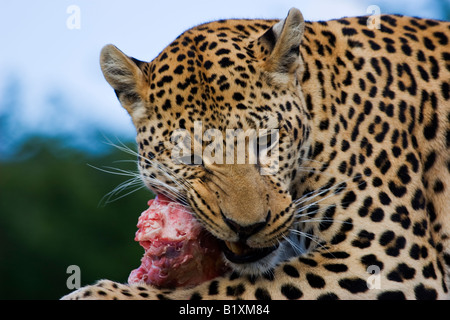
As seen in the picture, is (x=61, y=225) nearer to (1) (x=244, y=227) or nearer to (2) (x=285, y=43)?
(2) (x=285, y=43)

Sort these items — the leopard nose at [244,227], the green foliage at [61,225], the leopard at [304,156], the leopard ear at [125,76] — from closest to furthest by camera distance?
the leopard nose at [244,227] → the leopard at [304,156] → the leopard ear at [125,76] → the green foliage at [61,225]

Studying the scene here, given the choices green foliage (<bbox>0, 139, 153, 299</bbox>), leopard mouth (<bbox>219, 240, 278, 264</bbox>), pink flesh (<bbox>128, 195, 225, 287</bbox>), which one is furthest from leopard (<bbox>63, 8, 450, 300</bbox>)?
green foliage (<bbox>0, 139, 153, 299</bbox>)

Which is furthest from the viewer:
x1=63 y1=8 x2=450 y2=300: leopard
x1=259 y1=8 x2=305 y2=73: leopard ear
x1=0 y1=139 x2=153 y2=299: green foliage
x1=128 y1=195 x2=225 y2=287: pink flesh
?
x1=0 y1=139 x2=153 y2=299: green foliage

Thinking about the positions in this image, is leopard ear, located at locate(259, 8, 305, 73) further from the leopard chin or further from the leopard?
the leopard chin

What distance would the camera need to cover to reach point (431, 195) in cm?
669

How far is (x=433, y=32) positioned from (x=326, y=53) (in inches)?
47.7

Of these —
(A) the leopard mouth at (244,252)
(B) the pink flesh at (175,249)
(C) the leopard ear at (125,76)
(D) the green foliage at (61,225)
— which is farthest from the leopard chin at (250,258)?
(D) the green foliage at (61,225)

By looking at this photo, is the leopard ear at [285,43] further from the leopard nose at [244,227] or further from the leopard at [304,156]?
the leopard nose at [244,227]

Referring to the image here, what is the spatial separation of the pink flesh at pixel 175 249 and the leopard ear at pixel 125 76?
36.5 inches

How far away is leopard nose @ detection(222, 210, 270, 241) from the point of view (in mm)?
5582

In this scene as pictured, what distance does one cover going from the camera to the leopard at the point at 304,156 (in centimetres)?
590

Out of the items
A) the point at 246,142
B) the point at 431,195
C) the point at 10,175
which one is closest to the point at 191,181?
the point at 246,142

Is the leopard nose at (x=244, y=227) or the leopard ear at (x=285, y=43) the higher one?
the leopard ear at (x=285, y=43)
